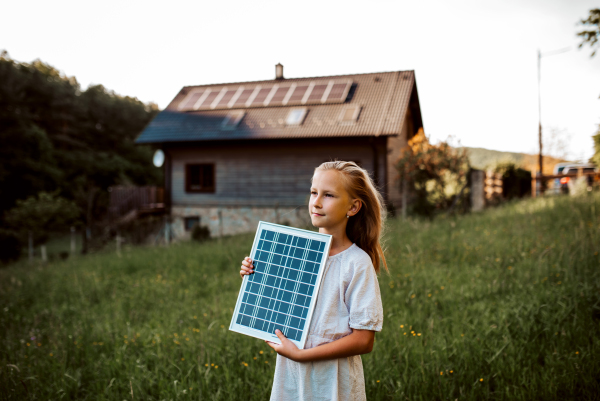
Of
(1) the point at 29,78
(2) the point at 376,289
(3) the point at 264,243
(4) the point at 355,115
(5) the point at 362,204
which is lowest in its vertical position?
(2) the point at 376,289

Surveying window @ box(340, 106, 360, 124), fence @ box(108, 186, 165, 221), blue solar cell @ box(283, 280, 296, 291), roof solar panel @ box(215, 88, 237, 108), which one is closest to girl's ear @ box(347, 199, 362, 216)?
blue solar cell @ box(283, 280, 296, 291)

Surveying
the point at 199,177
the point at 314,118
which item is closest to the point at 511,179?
the point at 314,118

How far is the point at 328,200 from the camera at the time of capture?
1682mm

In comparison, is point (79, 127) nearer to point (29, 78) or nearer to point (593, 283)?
point (29, 78)

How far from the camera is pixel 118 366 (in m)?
3.45

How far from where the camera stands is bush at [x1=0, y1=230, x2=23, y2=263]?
65.5 ft

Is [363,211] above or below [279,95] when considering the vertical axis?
below

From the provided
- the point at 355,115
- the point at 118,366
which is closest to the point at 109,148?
the point at 355,115

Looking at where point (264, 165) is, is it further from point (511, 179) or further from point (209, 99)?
point (511, 179)

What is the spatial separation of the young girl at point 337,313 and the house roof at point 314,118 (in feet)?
44.3

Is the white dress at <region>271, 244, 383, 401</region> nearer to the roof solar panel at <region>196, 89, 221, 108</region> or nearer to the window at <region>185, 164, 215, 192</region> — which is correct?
the window at <region>185, 164, 215, 192</region>

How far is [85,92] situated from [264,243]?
4930 centimetres

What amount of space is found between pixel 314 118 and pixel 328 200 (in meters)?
15.3

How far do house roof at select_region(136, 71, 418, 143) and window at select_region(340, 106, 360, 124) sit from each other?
141 mm
